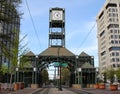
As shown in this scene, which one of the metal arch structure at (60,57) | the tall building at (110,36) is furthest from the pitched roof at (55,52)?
the tall building at (110,36)

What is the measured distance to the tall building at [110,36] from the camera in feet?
463

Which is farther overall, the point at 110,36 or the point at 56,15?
the point at 110,36

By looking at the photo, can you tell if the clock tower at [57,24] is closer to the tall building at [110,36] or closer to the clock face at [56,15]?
the clock face at [56,15]

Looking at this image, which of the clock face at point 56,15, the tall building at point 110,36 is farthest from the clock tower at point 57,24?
the tall building at point 110,36

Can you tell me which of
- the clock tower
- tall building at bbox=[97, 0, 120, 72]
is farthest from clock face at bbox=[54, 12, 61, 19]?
tall building at bbox=[97, 0, 120, 72]

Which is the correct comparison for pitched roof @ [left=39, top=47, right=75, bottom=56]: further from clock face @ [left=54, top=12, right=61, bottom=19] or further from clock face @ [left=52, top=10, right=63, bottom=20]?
clock face @ [left=54, top=12, right=61, bottom=19]

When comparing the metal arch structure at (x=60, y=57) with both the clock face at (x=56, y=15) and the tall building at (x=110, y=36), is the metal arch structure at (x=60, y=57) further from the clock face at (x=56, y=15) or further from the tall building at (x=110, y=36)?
the tall building at (x=110, y=36)

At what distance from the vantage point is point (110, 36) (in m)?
146

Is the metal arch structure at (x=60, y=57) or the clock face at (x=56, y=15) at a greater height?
the clock face at (x=56, y=15)

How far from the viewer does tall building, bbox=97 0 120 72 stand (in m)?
141

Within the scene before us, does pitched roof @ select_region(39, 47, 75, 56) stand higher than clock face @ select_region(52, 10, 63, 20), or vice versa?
clock face @ select_region(52, 10, 63, 20)

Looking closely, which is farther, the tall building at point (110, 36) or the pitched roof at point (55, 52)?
the tall building at point (110, 36)

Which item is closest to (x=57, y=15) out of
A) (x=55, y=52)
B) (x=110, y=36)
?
(x=55, y=52)

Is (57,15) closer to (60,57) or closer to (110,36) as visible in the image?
(60,57)
